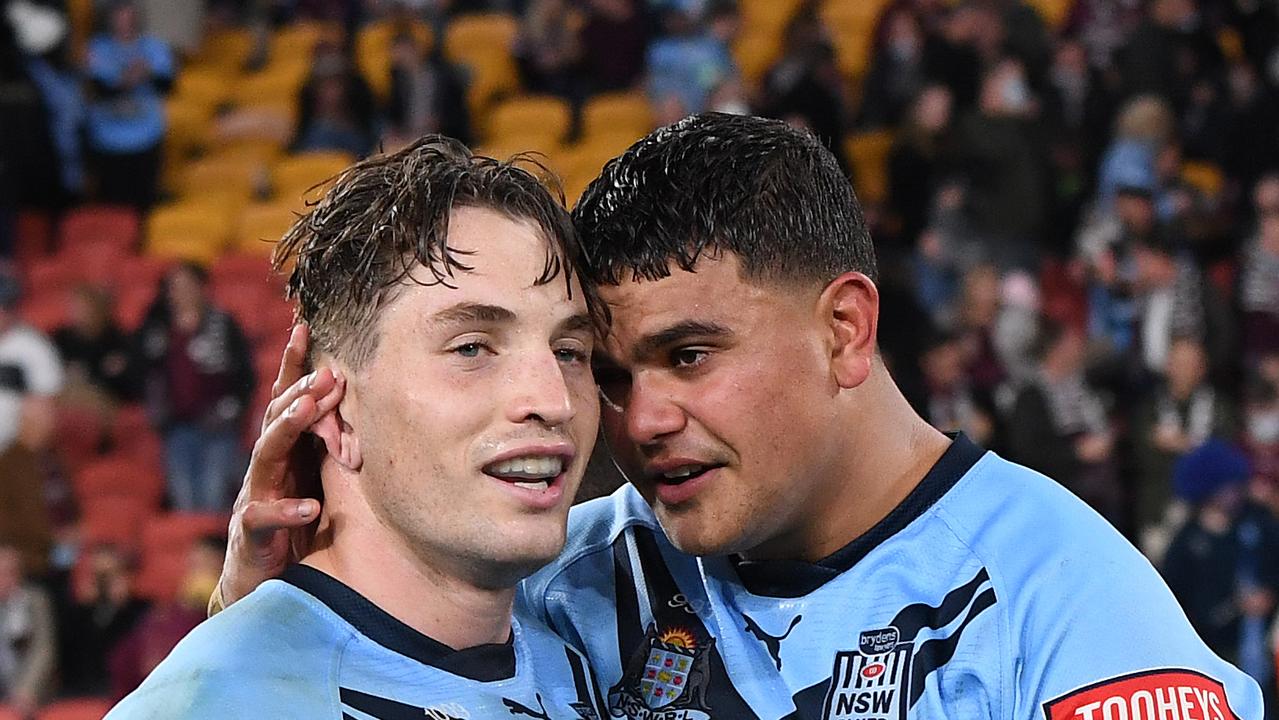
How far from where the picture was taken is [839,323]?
3.28 metres

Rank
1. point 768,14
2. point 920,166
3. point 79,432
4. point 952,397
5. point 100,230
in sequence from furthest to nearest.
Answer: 1. point 768,14
2. point 100,230
3. point 920,166
4. point 79,432
5. point 952,397

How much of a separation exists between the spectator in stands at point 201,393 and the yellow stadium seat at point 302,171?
1.93 m

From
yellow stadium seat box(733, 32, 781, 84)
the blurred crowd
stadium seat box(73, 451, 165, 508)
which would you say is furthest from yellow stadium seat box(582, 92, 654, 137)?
stadium seat box(73, 451, 165, 508)

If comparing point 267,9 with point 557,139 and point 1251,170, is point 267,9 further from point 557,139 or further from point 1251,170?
point 1251,170

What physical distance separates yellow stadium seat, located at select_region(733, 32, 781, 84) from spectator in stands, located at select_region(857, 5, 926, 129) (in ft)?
2.88

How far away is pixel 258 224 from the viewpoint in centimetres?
1286

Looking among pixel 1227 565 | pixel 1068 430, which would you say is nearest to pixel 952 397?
pixel 1068 430

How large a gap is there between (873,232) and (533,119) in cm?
296

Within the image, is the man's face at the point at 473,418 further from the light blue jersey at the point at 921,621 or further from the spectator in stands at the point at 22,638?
the spectator in stands at the point at 22,638

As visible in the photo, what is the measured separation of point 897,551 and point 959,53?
9.43 meters

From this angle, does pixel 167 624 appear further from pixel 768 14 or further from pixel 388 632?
pixel 768 14

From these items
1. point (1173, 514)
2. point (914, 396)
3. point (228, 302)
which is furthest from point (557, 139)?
point (1173, 514)

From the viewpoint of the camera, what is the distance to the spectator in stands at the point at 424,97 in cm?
1317

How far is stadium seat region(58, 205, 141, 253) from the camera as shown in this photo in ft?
43.6
